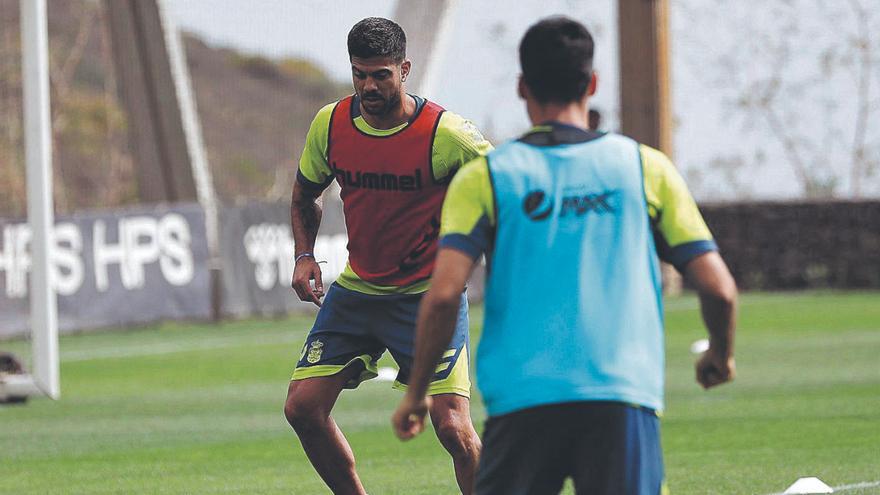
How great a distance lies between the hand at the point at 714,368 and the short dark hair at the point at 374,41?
8.13ft

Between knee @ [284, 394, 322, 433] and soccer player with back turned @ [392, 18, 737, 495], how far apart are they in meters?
2.45

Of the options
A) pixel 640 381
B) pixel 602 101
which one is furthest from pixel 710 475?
pixel 602 101

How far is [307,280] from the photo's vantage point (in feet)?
23.8

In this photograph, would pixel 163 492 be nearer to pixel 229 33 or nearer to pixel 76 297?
pixel 76 297

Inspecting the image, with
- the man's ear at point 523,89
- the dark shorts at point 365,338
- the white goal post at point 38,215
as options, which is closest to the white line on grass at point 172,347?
the white goal post at point 38,215

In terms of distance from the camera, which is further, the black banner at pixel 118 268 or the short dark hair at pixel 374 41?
the black banner at pixel 118 268

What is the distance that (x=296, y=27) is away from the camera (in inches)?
1188

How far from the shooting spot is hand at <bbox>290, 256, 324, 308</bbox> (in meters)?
7.24

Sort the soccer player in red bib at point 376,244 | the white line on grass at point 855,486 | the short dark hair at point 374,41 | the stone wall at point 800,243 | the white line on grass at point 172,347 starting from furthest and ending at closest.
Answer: the stone wall at point 800,243 → the white line on grass at point 172,347 → the white line on grass at point 855,486 → the soccer player in red bib at point 376,244 → the short dark hair at point 374,41

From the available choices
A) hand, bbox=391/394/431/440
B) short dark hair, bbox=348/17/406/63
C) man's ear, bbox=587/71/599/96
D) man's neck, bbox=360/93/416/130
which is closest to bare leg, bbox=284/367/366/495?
man's neck, bbox=360/93/416/130

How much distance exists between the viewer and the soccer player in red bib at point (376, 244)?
23.2 feet

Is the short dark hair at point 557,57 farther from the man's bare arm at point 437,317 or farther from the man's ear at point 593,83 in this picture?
the man's bare arm at point 437,317

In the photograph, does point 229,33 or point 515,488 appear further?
point 229,33

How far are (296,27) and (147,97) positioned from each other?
A: 2.87 meters
